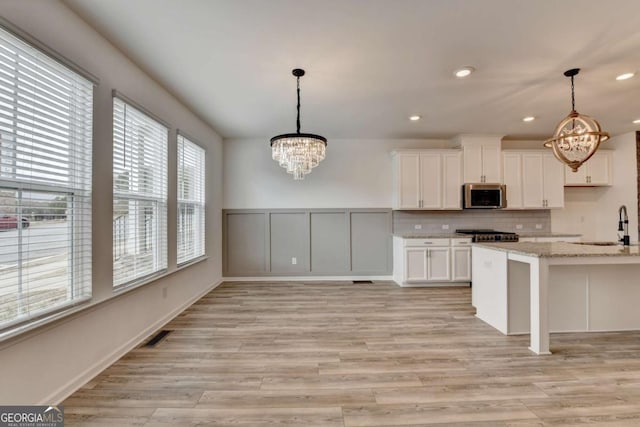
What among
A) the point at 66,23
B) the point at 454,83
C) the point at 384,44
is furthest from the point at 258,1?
the point at 454,83

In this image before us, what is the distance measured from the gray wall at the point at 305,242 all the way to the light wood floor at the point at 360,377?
1986 millimetres

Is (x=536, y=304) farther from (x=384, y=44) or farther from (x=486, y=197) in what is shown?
(x=486, y=197)

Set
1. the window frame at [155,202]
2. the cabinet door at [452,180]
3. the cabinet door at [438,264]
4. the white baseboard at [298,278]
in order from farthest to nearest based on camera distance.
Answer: the white baseboard at [298,278]
the cabinet door at [452,180]
the cabinet door at [438,264]
the window frame at [155,202]

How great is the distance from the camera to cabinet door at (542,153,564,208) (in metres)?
5.21

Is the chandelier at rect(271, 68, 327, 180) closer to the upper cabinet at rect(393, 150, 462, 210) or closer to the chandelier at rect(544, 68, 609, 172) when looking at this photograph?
the chandelier at rect(544, 68, 609, 172)

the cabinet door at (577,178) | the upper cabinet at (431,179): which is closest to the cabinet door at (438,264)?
the upper cabinet at (431,179)

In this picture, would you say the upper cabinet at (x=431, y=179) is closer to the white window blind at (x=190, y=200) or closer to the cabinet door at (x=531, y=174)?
the cabinet door at (x=531, y=174)

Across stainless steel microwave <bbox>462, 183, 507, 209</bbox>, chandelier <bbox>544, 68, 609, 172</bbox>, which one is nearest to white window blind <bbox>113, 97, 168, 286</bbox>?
chandelier <bbox>544, 68, 609, 172</bbox>

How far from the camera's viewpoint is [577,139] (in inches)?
115

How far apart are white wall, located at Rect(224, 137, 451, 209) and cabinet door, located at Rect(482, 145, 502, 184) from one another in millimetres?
694

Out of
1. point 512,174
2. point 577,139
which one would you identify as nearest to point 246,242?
point 577,139

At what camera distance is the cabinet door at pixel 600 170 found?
532cm

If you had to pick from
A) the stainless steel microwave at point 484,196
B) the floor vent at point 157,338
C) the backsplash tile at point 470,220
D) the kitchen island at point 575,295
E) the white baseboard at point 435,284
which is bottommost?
the floor vent at point 157,338

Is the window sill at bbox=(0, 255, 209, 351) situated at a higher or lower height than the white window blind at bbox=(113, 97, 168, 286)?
lower
